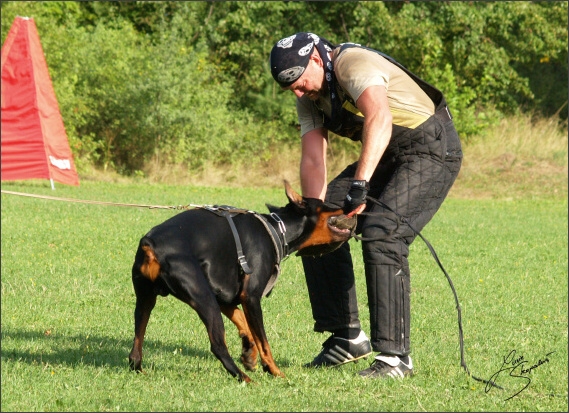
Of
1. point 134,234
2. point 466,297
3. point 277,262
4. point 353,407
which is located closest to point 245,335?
point 277,262

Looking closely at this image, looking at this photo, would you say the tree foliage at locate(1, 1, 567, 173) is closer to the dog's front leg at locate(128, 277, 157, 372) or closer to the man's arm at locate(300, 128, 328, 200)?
the man's arm at locate(300, 128, 328, 200)

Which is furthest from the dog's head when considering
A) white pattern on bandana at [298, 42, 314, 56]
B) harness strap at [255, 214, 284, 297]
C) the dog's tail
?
the dog's tail

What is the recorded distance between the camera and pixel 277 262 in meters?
5.24

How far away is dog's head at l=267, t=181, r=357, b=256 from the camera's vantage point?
5371 millimetres

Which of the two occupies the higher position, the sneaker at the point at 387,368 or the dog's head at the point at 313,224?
the dog's head at the point at 313,224

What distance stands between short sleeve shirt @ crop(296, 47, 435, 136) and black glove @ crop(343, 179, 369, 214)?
50 centimetres

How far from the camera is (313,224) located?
213 inches

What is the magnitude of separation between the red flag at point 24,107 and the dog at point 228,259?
15093mm

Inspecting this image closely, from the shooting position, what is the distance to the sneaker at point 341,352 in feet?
18.6

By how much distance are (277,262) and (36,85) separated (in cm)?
1542

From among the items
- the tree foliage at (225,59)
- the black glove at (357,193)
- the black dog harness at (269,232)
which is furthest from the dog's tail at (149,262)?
the tree foliage at (225,59)

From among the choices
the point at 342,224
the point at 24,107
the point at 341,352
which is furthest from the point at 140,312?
the point at 24,107

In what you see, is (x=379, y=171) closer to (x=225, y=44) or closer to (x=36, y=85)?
(x=36, y=85)

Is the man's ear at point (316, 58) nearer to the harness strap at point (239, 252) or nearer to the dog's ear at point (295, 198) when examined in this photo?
the dog's ear at point (295, 198)
